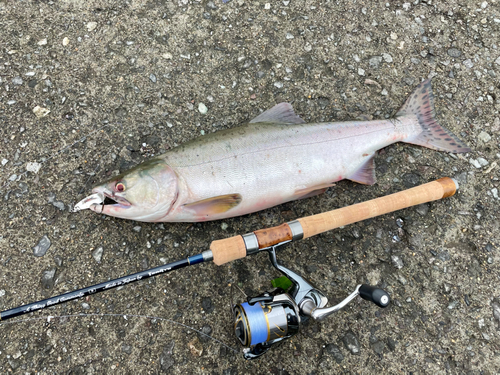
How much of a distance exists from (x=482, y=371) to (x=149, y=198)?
295 centimetres

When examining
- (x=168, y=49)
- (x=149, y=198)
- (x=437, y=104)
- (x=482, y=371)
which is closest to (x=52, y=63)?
(x=168, y=49)

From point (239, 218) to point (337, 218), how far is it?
0.84 meters

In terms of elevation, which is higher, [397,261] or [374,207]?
[374,207]

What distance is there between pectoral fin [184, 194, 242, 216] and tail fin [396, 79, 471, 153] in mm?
1758

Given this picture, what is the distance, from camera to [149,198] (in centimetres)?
261

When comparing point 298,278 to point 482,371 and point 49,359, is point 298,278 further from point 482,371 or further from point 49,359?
point 49,359

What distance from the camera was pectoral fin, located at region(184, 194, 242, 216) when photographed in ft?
8.55

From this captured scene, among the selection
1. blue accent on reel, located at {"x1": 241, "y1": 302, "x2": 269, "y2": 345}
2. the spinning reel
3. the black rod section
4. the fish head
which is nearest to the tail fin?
the spinning reel

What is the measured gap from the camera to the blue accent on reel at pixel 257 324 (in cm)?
220

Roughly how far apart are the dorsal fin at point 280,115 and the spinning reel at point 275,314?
1.23 m

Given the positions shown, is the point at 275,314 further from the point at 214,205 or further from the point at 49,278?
the point at 49,278

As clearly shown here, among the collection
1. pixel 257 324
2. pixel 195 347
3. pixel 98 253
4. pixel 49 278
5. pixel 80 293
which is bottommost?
pixel 195 347

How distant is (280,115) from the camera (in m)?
3.01

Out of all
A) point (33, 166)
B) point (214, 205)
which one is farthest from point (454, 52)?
point (33, 166)
